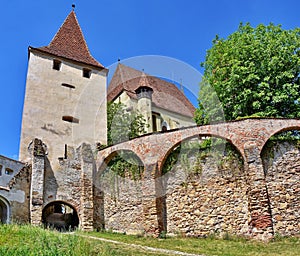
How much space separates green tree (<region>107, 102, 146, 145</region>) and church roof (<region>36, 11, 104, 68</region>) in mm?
4024

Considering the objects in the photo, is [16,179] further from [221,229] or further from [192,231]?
[221,229]

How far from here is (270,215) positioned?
14.7 meters

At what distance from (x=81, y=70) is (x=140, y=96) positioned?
839 centimetres

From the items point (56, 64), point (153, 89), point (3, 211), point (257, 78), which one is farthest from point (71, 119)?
point (153, 89)

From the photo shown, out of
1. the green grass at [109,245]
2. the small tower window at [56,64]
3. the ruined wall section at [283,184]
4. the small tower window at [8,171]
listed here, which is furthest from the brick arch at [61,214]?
the small tower window at [56,64]

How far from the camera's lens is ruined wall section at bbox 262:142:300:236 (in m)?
14.8

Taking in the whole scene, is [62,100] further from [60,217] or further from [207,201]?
[207,201]

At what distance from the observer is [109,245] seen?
11.7 m

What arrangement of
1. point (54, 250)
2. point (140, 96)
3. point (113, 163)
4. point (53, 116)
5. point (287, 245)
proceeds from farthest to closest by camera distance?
1. point (140, 96)
2. point (53, 116)
3. point (113, 163)
4. point (287, 245)
5. point (54, 250)

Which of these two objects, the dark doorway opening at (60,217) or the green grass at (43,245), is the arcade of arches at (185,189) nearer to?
the dark doorway opening at (60,217)

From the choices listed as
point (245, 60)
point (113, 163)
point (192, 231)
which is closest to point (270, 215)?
point (192, 231)

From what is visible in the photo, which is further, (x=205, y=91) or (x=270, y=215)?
(x=205, y=91)

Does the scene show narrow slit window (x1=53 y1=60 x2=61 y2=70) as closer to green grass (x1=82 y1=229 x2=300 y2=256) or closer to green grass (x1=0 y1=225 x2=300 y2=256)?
green grass (x1=0 y1=225 x2=300 y2=256)

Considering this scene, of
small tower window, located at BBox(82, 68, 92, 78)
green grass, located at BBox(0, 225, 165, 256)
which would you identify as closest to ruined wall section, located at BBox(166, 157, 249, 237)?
green grass, located at BBox(0, 225, 165, 256)
